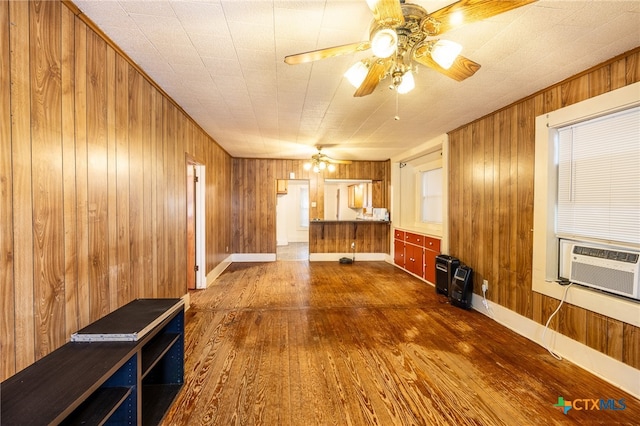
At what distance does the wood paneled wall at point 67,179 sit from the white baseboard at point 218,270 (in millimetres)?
1970

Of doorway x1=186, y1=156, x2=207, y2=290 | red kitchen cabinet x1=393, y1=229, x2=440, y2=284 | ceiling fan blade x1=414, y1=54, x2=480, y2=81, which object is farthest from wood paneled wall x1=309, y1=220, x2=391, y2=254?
ceiling fan blade x1=414, y1=54, x2=480, y2=81

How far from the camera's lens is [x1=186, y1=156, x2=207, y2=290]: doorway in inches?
169

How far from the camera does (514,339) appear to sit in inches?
108

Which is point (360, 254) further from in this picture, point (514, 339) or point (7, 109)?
point (7, 109)

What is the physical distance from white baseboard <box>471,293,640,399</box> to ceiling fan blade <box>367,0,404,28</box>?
114 inches

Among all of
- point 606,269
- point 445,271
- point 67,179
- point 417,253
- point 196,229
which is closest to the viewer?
point 67,179

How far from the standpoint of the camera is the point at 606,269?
85.5 inches

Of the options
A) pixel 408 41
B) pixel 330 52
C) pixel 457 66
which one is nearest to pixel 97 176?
pixel 330 52

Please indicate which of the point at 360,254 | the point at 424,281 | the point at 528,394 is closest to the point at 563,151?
the point at 528,394

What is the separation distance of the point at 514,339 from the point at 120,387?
3.36m

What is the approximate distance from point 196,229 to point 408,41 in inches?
157

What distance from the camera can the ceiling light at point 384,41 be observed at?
48.9 inches

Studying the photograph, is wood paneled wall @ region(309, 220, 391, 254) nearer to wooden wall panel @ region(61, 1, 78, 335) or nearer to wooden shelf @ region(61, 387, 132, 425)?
wooden wall panel @ region(61, 1, 78, 335)

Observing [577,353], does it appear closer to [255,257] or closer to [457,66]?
[457,66]
